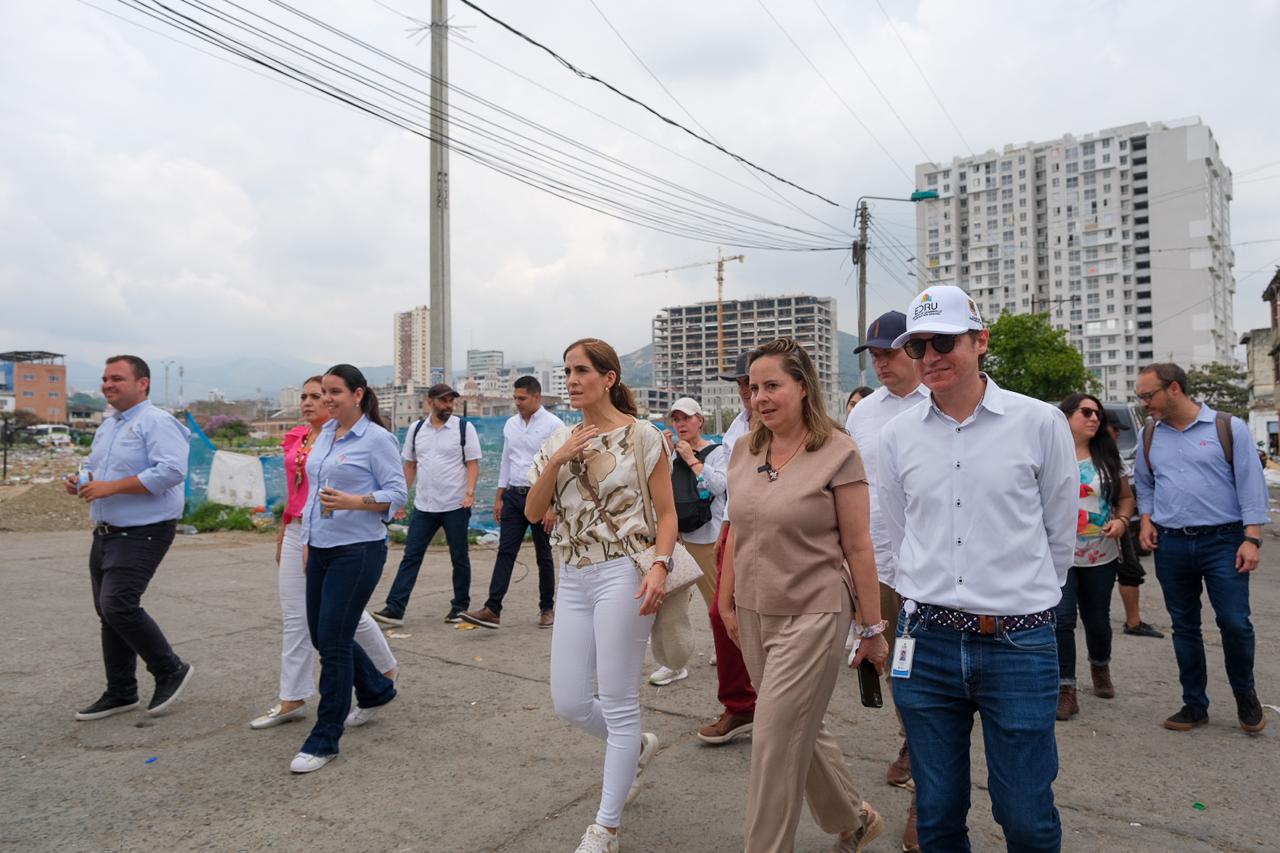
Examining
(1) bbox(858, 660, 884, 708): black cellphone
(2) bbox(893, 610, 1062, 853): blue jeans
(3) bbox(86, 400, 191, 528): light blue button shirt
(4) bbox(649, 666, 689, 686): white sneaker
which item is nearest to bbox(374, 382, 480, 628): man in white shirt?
(4) bbox(649, 666, 689, 686): white sneaker

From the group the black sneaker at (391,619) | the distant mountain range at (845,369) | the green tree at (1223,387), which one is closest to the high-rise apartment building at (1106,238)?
the distant mountain range at (845,369)

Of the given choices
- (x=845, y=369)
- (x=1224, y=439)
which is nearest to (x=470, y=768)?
(x=1224, y=439)

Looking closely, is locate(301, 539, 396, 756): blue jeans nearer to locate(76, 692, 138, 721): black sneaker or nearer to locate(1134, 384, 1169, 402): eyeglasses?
locate(76, 692, 138, 721): black sneaker

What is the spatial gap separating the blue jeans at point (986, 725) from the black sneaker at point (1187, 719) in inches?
117

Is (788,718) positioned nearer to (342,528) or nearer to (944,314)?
(944,314)

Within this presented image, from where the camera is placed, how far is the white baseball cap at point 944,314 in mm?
2363

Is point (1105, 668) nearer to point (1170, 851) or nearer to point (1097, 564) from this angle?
point (1097, 564)

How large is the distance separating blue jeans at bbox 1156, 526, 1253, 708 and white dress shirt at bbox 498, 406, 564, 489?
4.64m

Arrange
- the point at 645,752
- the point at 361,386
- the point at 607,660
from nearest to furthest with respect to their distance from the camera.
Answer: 1. the point at 607,660
2. the point at 645,752
3. the point at 361,386

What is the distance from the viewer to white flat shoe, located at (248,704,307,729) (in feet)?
15.0

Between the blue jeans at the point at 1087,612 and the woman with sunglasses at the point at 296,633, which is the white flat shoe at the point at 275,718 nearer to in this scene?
the woman with sunglasses at the point at 296,633

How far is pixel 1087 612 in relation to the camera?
5148 millimetres

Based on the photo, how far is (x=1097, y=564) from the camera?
16.6 feet

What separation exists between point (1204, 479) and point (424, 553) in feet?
18.4
